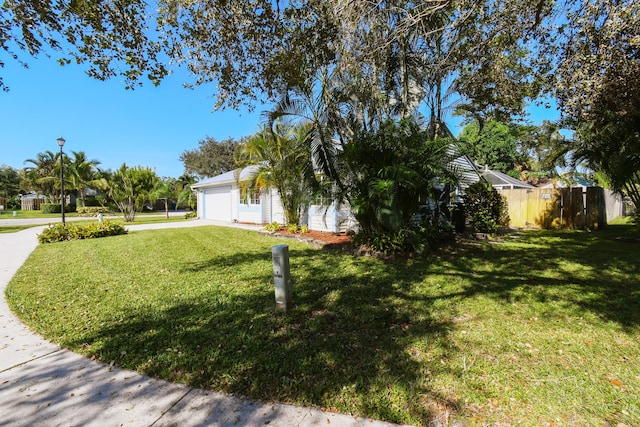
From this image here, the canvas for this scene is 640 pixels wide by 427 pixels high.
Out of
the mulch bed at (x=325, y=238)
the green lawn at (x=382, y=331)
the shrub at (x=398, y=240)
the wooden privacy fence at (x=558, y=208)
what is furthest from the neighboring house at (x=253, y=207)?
the green lawn at (x=382, y=331)

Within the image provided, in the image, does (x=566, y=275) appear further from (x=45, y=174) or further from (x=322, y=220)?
(x=45, y=174)

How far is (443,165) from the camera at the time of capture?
6863mm

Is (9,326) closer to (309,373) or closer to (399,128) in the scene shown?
(309,373)

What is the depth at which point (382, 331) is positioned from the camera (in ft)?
11.0

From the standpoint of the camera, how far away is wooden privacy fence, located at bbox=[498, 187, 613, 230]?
11.9 metres

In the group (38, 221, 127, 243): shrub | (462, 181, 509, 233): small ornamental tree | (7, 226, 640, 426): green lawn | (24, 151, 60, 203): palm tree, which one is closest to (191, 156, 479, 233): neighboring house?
(462, 181, 509, 233): small ornamental tree

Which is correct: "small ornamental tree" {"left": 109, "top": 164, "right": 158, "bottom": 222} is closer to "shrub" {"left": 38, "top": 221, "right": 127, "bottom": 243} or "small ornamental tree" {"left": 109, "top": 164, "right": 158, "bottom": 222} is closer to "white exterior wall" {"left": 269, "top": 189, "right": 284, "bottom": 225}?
"shrub" {"left": 38, "top": 221, "right": 127, "bottom": 243}

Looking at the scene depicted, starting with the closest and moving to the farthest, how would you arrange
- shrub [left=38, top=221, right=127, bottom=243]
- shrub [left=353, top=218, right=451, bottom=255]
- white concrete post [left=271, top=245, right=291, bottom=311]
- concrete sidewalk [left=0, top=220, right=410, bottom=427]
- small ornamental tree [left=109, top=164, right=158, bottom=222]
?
concrete sidewalk [left=0, top=220, right=410, bottom=427] < white concrete post [left=271, top=245, right=291, bottom=311] < shrub [left=353, top=218, right=451, bottom=255] < shrub [left=38, top=221, right=127, bottom=243] < small ornamental tree [left=109, top=164, right=158, bottom=222]

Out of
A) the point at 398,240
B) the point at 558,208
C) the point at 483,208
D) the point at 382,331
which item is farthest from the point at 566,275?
the point at 558,208

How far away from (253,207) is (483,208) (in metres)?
10.7

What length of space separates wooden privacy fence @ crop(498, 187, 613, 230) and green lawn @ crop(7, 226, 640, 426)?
7012 millimetres

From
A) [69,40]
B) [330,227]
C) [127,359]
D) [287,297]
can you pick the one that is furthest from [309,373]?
[330,227]

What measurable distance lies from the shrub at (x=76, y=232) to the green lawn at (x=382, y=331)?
14.2 ft

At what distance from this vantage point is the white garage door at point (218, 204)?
17.6 metres
